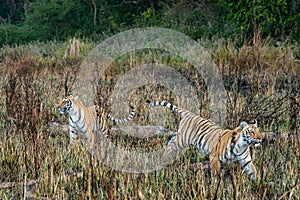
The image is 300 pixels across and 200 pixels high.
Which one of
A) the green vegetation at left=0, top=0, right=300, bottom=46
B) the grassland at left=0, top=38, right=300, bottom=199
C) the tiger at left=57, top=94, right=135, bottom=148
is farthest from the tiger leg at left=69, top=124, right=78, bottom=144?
the green vegetation at left=0, top=0, right=300, bottom=46

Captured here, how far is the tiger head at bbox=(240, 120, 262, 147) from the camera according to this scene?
317 cm

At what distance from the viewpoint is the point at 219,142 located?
3441 mm

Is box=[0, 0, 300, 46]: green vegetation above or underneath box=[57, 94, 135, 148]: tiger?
above

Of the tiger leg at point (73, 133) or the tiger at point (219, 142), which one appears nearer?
the tiger at point (219, 142)

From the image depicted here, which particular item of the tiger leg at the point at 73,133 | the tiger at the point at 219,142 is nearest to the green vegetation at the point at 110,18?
the tiger leg at the point at 73,133

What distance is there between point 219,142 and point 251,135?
12.8 inches

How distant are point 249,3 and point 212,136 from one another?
9.16m

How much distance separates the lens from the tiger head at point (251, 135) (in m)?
3.17

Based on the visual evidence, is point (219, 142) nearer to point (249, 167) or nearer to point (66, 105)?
point (249, 167)

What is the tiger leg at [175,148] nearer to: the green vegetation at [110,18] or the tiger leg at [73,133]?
the tiger leg at [73,133]

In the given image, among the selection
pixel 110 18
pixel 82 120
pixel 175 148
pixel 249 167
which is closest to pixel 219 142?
pixel 249 167

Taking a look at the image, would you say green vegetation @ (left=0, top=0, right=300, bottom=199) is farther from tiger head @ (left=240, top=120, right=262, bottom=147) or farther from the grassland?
tiger head @ (left=240, top=120, right=262, bottom=147)

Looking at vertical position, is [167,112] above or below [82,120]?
above

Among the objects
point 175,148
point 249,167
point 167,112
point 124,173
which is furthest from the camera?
point 167,112
